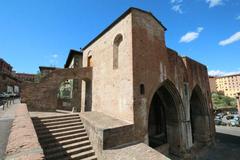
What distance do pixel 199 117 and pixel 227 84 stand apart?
247 ft

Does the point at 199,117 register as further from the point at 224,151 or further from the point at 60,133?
the point at 60,133

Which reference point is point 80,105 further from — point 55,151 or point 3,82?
point 3,82

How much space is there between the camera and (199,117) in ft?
52.3

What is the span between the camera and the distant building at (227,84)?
7006 centimetres

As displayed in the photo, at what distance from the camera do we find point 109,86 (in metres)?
10.3

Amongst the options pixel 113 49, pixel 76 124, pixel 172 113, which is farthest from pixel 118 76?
pixel 172 113

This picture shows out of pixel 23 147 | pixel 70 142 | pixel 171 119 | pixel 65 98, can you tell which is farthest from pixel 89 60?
pixel 23 147

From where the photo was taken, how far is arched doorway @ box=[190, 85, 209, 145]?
50.2ft

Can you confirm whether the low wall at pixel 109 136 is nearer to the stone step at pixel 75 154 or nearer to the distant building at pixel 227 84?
the stone step at pixel 75 154

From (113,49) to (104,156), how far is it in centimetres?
686

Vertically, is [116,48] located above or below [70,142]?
above

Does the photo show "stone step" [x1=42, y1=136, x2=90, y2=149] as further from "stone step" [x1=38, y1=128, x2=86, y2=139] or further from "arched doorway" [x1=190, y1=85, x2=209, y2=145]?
"arched doorway" [x1=190, y1=85, x2=209, y2=145]

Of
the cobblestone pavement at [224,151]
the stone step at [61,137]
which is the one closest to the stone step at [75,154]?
the stone step at [61,137]

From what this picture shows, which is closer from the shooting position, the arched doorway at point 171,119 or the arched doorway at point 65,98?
the arched doorway at point 171,119
